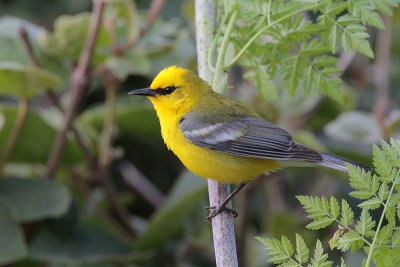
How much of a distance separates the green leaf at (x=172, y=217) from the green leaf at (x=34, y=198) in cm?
42

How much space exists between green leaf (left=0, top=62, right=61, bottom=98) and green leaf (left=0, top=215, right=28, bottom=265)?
632 mm

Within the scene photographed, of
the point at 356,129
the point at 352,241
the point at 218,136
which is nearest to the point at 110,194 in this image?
the point at 218,136

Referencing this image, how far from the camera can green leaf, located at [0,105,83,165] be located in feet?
9.09

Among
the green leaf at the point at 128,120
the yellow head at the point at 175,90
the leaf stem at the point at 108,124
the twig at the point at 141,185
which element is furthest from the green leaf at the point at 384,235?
the twig at the point at 141,185

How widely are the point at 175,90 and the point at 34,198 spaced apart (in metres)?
0.87

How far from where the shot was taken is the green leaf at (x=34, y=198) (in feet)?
8.51

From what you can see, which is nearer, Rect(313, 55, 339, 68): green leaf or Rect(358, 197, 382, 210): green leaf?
Rect(358, 197, 382, 210): green leaf

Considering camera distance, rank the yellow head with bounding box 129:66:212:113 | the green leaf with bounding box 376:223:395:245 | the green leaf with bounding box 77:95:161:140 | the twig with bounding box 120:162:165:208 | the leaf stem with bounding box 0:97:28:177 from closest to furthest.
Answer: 1. the green leaf with bounding box 376:223:395:245
2. the yellow head with bounding box 129:66:212:113
3. the leaf stem with bounding box 0:97:28:177
4. the green leaf with bounding box 77:95:161:140
5. the twig with bounding box 120:162:165:208

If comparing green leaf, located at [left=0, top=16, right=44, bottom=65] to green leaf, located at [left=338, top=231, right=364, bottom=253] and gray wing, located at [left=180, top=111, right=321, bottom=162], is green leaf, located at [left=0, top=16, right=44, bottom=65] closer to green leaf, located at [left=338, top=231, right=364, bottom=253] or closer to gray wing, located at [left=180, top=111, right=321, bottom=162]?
gray wing, located at [left=180, top=111, right=321, bottom=162]

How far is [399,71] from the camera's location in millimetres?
4031

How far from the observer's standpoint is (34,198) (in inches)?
104

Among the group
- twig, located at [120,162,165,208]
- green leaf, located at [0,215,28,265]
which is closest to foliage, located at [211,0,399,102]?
green leaf, located at [0,215,28,265]

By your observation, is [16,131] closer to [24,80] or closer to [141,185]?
[24,80]

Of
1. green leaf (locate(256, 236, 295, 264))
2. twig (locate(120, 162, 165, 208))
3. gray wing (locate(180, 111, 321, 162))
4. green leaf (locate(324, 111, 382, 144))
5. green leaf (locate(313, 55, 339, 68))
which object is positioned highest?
green leaf (locate(313, 55, 339, 68))
